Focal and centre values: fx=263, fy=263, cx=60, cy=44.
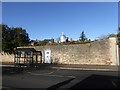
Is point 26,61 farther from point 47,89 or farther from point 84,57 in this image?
point 47,89

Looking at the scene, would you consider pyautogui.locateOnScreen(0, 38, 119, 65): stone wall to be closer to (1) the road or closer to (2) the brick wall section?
(2) the brick wall section

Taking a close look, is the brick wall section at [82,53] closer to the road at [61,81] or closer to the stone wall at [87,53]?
the stone wall at [87,53]

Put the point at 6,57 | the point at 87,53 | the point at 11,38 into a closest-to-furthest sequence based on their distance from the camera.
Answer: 1. the point at 87,53
2. the point at 11,38
3. the point at 6,57

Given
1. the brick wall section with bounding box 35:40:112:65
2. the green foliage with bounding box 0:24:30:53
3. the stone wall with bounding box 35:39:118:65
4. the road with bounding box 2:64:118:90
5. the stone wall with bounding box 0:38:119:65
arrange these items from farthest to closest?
the green foliage with bounding box 0:24:30:53 < the brick wall section with bounding box 35:40:112:65 < the stone wall with bounding box 35:39:118:65 < the stone wall with bounding box 0:38:119:65 < the road with bounding box 2:64:118:90

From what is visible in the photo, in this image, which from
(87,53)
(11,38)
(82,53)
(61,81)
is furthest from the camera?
(11,38)

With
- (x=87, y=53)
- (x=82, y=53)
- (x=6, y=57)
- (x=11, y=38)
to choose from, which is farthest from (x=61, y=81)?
→ (x=6, y=57)

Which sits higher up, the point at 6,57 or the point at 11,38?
the point at 11,38

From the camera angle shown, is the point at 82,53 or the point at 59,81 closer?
the point at 59,81

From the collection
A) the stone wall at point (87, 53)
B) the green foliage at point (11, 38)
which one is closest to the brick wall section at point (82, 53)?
the stone wall at point (87, 53)

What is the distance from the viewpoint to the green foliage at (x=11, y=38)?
4181 cm

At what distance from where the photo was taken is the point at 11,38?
43.4 m

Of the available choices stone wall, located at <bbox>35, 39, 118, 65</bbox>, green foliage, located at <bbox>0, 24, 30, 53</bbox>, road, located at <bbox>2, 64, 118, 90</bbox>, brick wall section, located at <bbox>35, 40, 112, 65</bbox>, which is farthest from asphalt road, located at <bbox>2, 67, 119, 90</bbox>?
green foliage, located at <bbox>0, 24, 30, 53</bbox>

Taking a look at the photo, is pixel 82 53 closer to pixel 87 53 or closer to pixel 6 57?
pixel 87 53

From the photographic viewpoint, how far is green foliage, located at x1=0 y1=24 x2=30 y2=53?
41812mm
